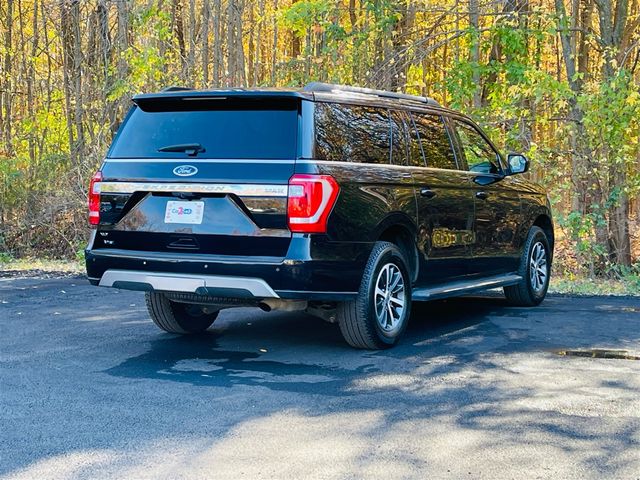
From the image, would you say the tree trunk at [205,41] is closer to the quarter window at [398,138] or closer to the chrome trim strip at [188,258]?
the quarter window at [398,138]

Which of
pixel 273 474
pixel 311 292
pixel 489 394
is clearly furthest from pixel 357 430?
pixel 311 292

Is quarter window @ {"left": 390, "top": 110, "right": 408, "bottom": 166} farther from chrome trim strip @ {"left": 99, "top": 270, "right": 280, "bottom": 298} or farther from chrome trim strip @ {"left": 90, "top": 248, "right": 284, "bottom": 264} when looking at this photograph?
chrome trim strip @ {"left": 99, "top": 270, "right": 280, "bottom": 298}

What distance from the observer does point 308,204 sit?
6.78 m

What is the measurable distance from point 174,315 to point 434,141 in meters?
2.74

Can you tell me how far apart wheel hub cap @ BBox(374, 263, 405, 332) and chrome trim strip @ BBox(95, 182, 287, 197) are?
120cm

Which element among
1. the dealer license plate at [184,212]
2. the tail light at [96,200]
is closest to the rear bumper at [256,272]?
the dealer license plate at [184,212]

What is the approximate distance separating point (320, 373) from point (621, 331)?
3.27 m

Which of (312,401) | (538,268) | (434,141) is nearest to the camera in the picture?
(312,401)

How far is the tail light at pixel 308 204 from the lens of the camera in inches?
267

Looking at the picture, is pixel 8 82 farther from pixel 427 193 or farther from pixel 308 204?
pixel 308 204

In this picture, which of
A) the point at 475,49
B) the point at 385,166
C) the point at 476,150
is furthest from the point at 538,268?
the point at 475,49

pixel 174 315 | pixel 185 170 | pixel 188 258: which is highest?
pixel 185 170

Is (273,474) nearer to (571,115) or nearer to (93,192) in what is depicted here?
(93,192)

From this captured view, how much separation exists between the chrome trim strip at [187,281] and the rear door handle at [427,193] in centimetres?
188
